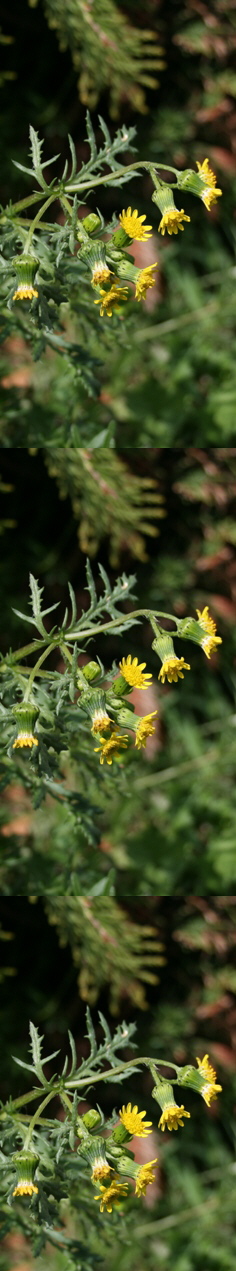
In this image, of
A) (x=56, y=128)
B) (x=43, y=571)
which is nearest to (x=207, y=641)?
(x=43, y=571)

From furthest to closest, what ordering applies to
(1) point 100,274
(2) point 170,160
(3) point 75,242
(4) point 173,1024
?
(2) point 170,160 < (4) point 173,1024 < (3) point 75,242 < (1) point 100,274

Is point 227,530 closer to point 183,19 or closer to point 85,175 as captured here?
point 183,19

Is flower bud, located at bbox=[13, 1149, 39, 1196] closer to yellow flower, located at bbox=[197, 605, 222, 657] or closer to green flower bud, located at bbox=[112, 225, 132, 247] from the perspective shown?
yellow flower, located at bbox=[197, 605, 222, 657]

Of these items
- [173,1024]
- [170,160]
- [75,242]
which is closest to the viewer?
[75,242]

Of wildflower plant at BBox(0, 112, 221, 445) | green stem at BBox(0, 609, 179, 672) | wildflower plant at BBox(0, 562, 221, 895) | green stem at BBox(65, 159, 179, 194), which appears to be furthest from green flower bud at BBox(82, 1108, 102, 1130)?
green stem at BBox(65, 159, 179, 194)

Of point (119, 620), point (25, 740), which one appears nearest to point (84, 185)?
point (119, 620)

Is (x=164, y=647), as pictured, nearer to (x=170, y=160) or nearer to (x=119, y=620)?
(x=119, y=620)

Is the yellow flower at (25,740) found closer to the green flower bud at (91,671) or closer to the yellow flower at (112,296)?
the green flower bud at (91,671)
